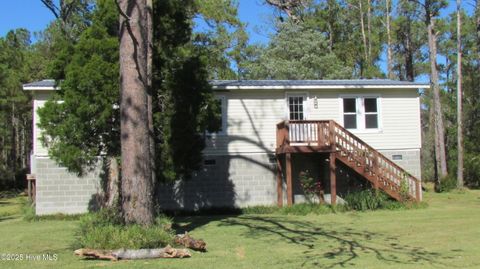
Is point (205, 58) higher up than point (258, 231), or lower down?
higher up

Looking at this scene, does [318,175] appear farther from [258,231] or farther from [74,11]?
[74,11]

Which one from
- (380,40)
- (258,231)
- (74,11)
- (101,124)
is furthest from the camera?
(380,40)

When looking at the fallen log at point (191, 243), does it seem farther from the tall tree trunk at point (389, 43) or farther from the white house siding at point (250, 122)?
the tall tree trunk at point (389, 43)

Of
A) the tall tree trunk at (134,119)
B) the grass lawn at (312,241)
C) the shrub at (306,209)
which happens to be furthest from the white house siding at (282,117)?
the tall tree trunk at (134,119)

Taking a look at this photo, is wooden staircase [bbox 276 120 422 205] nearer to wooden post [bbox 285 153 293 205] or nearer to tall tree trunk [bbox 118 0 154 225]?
wooden post [bbox 285 153 293 205]

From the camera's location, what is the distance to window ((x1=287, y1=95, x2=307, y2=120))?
21203mm

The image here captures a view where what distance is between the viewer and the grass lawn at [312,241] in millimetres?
9055

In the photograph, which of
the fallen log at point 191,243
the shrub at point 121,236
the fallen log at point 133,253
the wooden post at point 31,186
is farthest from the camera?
the wooden post at point 31,186

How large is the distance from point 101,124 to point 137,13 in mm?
4849

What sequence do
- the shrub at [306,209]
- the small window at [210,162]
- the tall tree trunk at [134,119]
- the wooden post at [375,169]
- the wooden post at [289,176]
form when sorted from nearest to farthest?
1. the tall tree trunk at [134,119]
2. the shrub at [306,209]
3. the wooden post at [375,169]
4. the wooden post at [289,176]
5. the small window at [210,162]

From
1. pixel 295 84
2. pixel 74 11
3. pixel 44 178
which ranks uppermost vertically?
pixel 74 11

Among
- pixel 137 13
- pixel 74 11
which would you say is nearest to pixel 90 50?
pixel 137 13

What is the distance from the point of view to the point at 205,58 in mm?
16328

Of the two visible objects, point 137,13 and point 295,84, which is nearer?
point 137,13
